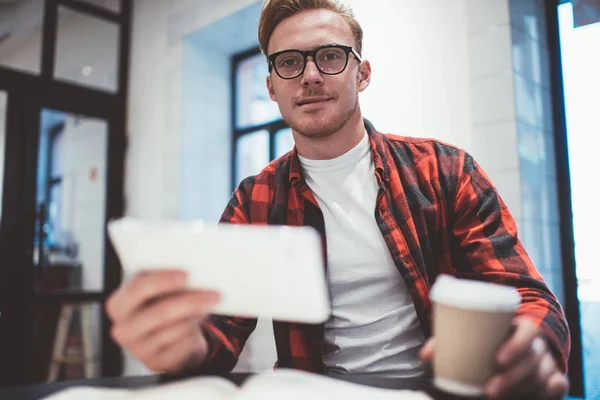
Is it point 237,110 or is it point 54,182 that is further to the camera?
point 237,110

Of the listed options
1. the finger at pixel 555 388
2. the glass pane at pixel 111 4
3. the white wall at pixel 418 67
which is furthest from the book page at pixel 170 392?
the glass pane at pixel 111 4

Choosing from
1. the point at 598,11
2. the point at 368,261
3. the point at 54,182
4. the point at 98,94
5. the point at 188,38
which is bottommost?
the point at 368,261

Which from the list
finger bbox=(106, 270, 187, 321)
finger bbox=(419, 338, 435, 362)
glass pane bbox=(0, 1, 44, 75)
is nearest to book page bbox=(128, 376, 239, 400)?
finger bbox=(106, 270, 187, 321)

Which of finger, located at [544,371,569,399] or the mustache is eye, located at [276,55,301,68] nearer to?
the mustache

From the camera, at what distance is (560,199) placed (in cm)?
181

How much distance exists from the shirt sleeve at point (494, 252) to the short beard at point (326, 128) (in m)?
0.31

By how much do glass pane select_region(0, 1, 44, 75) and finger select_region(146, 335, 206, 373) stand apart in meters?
2.90

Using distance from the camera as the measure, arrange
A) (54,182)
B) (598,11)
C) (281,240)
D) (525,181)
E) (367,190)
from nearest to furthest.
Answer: (281,240) → (367,190) → (525,181) → (598,11) → (54,182)

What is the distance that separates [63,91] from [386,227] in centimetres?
282

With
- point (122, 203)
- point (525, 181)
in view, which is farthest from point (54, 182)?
point (525, 181)

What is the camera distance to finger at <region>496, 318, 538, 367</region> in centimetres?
52

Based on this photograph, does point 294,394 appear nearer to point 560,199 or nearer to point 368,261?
point 368,261

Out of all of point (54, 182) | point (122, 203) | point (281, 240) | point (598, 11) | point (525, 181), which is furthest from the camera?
point (122, 203)

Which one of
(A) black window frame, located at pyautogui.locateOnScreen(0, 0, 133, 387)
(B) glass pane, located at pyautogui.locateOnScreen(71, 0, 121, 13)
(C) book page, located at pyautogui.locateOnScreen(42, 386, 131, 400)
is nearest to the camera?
(C) book page, located at pyautogui.locateOnScreen(42, 386, 131, 400)
